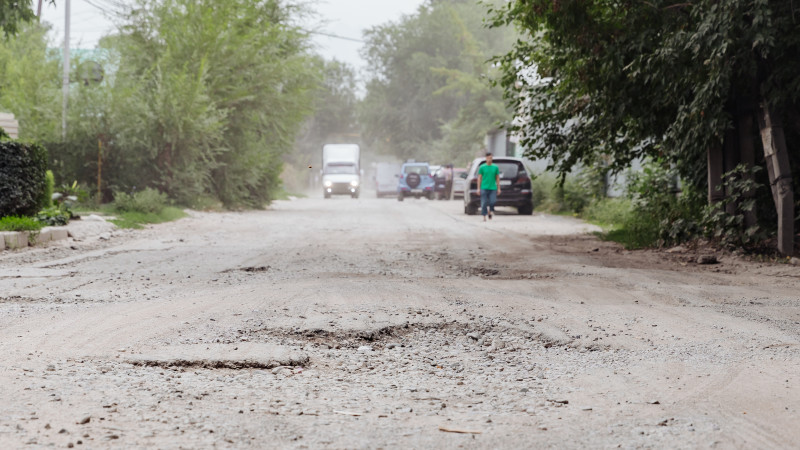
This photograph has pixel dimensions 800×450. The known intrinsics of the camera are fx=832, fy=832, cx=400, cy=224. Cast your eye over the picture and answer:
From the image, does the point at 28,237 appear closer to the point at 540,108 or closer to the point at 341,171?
the point at 540,108

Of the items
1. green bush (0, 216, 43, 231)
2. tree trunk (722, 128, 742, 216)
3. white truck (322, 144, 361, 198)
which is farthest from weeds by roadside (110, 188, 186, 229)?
white truck (322, 144, 361, 198)

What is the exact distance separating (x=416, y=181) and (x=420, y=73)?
29.8m

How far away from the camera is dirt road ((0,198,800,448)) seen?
12.1ft

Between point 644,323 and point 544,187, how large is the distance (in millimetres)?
22748

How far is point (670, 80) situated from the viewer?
1113cm

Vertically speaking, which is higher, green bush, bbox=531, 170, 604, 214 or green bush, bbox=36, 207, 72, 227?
green bush, bbox=531, 170, 604, 214

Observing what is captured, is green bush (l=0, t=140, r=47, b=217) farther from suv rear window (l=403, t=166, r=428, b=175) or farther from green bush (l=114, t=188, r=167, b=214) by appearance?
suv rear window (l=403, t=166, r=428, b=175)

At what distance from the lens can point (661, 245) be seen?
1286 cm

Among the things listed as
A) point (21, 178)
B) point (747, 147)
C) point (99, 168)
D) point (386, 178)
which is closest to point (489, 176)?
point (747, 147)

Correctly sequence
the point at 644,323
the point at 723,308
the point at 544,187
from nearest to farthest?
the point at 644,323, the point at 723,308, the point at 544,187

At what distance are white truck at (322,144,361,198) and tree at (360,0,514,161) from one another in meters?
19.6

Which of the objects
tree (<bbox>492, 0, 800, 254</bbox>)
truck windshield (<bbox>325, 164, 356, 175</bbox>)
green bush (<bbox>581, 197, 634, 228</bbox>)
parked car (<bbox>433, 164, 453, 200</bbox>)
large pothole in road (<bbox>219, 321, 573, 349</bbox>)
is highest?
tree (<bbox>492, 0, 800, 254</bbox>)

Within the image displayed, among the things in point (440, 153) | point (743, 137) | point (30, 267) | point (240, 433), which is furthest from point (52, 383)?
point (440, 153)

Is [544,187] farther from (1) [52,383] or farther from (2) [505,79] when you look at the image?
(1) [52,383]
